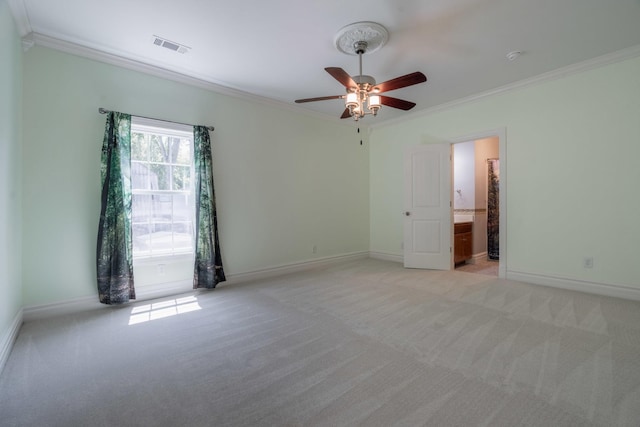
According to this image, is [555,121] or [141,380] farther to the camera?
[555,121]

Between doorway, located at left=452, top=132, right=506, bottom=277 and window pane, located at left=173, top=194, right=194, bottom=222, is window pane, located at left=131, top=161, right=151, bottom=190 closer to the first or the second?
window pane, located at left=173, top=194, right=194, bottom=222

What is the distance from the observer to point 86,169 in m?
3.07

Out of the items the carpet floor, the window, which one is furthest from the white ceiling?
the carpet floor

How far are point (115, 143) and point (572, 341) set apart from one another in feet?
15.5

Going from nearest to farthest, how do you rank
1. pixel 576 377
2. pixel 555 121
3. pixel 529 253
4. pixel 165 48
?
pixel 576 377 < pixel 165 48 < pixel 555 121 < pixel 529 253

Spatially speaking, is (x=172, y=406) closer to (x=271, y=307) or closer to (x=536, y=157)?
(x=271, y=307)

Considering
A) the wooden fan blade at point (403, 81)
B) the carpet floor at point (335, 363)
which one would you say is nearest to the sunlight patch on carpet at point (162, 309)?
the carpet floor at point (335, 363)

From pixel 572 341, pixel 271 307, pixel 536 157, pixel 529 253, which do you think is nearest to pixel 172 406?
pixel 271 307

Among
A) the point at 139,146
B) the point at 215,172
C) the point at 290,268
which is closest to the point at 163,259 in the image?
the point at 215,172

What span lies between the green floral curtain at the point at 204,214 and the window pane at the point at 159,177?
349 mm

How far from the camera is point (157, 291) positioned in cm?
349

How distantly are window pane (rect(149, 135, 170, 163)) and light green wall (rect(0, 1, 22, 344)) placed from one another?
Result: 115 centimetres

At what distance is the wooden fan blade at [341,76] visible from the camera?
2.43 metres

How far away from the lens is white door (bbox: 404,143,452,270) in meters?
4.81
